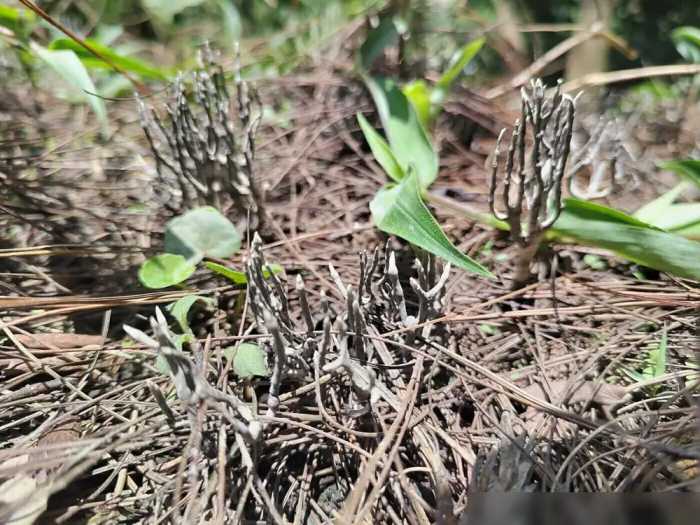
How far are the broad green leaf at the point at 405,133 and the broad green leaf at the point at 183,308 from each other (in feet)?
1.89

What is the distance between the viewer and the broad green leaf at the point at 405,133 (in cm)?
129

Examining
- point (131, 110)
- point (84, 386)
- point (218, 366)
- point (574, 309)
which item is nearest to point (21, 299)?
point (84, 386)

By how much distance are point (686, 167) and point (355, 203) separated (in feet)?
2.54

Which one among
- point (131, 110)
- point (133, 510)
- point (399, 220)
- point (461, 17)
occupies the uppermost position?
point (461, 17)

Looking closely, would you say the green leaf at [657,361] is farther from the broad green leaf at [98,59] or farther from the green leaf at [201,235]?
the broad green leaf at [98,59]

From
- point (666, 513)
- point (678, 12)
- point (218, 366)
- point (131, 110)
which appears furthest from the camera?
point (678, 12)

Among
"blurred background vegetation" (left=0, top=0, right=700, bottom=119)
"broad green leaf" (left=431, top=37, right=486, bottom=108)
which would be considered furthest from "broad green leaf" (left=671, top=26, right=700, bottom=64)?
"broad green leaf" (left=431, top=37, right=486, bottom=108)

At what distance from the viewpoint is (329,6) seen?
2227mm

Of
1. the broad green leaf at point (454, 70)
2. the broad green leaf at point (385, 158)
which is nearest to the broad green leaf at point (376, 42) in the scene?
the broad green leaf at point (454, 70)

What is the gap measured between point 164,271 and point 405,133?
712 mm

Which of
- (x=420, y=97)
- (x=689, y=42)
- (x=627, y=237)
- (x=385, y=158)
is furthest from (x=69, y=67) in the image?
(x=689, y=42)

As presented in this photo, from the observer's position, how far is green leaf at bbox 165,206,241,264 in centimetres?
112

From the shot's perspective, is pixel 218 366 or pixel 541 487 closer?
pixel 541 487

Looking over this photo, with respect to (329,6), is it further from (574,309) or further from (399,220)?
(574,309)
